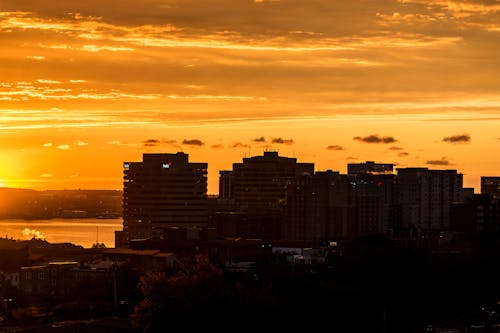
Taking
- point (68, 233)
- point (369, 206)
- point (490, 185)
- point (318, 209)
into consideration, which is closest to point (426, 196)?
point (490, 185)

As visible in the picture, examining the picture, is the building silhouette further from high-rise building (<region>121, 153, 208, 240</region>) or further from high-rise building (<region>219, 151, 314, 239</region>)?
high-rise building (<region>219, 151, 314, 239</region>)

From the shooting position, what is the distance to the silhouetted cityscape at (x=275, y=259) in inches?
1490

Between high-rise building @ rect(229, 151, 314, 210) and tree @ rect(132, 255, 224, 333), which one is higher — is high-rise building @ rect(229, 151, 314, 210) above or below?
above

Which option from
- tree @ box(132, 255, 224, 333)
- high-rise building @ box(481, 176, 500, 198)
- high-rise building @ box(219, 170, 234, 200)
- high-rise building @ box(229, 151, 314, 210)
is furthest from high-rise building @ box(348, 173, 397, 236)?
tree @ box(132, 255, 224, 333)

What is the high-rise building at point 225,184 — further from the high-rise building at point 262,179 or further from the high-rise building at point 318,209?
the high-rise building at point 318,209

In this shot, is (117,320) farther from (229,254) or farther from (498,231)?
(498,231)

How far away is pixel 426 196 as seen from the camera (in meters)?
94.7

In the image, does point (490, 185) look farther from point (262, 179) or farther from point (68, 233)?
point (68, 233)

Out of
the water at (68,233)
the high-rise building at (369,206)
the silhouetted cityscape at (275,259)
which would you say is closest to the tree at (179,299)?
the silhouetted cityscape at (275,259)

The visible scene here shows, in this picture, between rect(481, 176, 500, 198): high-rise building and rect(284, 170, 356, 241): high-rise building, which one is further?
rect(481, 176, 500, 198): high-rise building

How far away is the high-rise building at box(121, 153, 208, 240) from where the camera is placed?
307 ft

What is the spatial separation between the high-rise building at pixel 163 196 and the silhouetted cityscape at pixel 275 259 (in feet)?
0.30

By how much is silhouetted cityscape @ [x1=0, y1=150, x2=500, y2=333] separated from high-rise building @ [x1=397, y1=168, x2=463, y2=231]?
3.8 inches

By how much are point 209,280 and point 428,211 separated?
2210 inches
